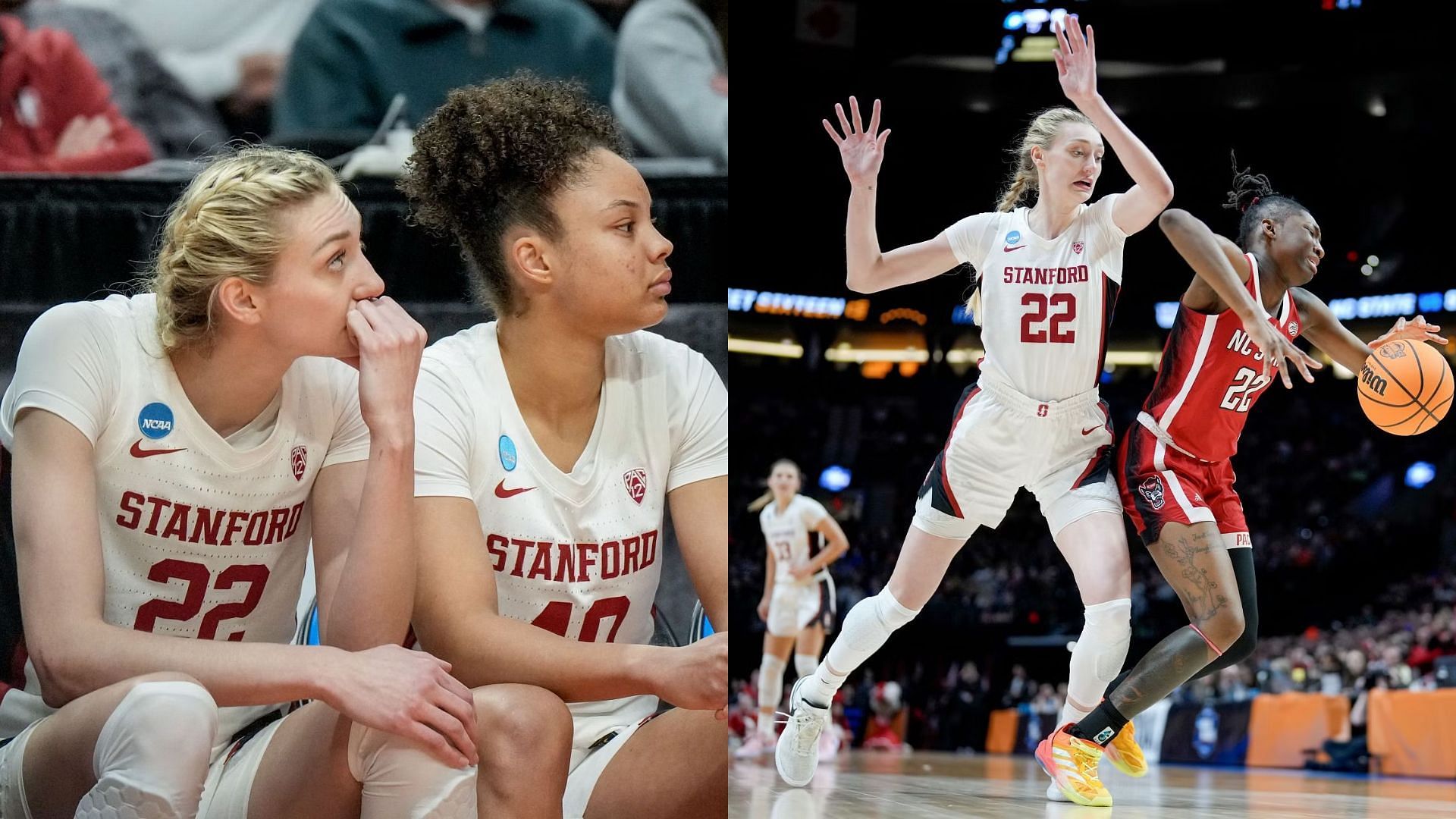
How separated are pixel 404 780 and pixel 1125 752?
2575 mm

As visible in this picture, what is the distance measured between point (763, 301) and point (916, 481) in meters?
2.37

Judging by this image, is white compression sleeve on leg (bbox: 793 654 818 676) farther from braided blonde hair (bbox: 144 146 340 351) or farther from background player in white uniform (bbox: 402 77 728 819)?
braided blonde hair (bbox: 144 146 340 351)

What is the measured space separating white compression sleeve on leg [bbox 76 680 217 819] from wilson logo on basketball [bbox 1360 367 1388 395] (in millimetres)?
3523

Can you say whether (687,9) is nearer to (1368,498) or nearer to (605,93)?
(605,93)

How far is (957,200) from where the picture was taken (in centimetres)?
524

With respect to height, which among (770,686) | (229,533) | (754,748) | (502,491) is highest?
(502,491)

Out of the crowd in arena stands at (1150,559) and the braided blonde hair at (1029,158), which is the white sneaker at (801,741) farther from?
the crowd in arena stands at (1150,559)

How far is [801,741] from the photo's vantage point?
4.09 meters

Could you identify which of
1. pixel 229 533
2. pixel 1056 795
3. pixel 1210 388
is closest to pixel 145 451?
pixel 229 533

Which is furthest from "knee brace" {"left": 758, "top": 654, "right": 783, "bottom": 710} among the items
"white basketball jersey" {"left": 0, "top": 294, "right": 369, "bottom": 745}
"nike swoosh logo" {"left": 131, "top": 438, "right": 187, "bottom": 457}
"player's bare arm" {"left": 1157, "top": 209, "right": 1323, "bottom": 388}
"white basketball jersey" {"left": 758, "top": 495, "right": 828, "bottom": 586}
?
"nike swoosh logo" {"left": 131, "top": 438, "right": 187, "bottom": 457}

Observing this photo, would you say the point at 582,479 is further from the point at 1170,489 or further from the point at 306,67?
the point at 1170,489

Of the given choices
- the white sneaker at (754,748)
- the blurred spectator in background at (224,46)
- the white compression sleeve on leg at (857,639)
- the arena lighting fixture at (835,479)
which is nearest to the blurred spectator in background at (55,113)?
the blurred spectator in background at (224,46)

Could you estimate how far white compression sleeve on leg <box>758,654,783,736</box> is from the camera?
729 centimetres

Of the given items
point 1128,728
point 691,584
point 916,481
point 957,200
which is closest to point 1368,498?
point 916,481
